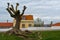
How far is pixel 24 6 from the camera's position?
3130cm

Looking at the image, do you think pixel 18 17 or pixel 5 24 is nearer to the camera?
pixel 18 17

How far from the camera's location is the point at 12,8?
3064 cm

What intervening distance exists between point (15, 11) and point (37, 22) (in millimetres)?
41837

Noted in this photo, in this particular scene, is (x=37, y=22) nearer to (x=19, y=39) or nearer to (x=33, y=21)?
(x=33, y=21)

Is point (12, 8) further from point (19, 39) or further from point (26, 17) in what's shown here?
point (26, 17)

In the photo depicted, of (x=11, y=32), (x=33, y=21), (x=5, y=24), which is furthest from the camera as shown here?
(x=5, y=24)

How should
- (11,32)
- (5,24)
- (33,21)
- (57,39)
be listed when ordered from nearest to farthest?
(57,39) → (11,32) → (33,21) → (5,24)

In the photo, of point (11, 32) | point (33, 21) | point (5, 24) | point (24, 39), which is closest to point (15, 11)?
point (11, 32)

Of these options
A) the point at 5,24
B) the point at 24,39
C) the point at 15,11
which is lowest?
the point at 5,24

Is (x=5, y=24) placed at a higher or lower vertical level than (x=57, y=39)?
lower

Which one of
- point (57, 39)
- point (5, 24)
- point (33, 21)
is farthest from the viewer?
point (5, 24)

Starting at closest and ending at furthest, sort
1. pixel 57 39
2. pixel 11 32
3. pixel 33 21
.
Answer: pixel 57 39 → pixel 11 32 → pixel 33 21

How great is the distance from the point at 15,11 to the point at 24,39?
27.3 ft

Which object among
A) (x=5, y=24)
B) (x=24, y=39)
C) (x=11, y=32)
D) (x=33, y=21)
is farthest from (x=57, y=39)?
(x=5, y=24)
